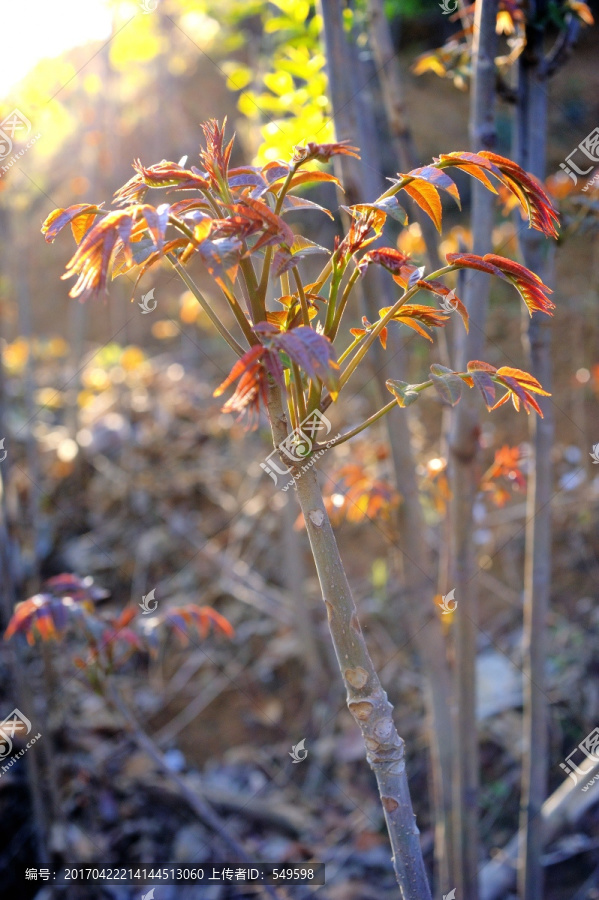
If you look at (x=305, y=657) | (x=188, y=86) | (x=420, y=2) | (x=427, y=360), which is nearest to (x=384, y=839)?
(x=305, y=657)

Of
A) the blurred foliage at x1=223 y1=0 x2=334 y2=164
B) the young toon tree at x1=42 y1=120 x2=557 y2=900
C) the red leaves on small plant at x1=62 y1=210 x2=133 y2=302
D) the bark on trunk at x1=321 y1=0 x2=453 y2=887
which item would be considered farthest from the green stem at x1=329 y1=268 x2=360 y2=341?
the blurred foliage at x1=223 y1=0 x2=334 y2=164

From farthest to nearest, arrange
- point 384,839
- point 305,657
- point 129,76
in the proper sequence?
1. point 129,76
2. point 305,657
3. point 384,839

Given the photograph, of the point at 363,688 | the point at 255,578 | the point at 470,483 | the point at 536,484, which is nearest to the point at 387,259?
the point at 363,688

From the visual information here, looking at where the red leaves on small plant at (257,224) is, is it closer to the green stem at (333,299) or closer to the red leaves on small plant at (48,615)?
the green stem at (333,299)

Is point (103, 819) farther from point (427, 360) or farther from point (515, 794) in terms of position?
point (427, 360)

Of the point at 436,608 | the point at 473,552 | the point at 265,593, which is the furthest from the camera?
the point at 265,593

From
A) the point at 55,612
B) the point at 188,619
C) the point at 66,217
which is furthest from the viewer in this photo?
the point at 188,619

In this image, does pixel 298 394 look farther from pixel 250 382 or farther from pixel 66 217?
pixel 66 217
